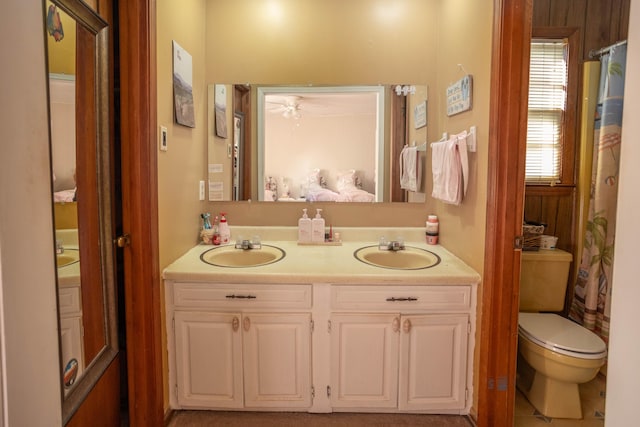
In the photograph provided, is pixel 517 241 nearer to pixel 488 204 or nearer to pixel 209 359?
pixel 488 204

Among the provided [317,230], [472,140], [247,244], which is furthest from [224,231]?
[472,140]

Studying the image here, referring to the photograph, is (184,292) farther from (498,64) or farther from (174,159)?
(498,64)

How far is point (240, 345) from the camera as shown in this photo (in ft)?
6.09

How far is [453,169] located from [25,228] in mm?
1758

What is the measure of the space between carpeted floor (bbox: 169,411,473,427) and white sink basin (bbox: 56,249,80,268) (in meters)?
1.01

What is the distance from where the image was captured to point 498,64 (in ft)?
5.23

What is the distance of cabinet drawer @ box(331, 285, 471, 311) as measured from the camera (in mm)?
1819

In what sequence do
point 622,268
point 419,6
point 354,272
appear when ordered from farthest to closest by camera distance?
point 419,6, point 354,272, point 622,268

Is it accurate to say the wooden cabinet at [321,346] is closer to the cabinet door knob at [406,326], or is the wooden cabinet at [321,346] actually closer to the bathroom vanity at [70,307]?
the cabinet door knob at [406,326]

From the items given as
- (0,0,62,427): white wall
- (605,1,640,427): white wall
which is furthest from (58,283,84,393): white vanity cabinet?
(605,1,640,427): white wall

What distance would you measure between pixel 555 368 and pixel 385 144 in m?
1.47

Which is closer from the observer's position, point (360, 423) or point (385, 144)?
point (360, 423)

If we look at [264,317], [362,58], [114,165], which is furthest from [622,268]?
[362,58]

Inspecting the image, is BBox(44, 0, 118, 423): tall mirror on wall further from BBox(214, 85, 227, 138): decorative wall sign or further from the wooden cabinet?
BBox(214, 85, 227, 138): decorative wall sign
